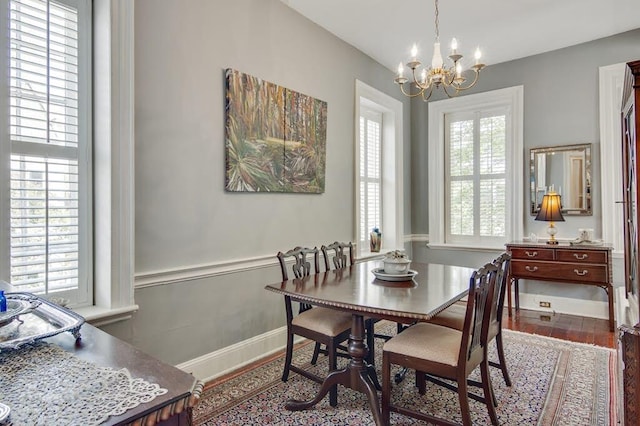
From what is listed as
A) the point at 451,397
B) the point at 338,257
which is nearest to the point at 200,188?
the point at 338,257

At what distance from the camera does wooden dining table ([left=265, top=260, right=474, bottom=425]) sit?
1798 millimetres

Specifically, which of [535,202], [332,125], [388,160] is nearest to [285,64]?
[332,125]

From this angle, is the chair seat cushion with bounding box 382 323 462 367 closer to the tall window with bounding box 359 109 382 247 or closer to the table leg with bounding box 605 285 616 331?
the tall window with bounding box 359 109 382 247

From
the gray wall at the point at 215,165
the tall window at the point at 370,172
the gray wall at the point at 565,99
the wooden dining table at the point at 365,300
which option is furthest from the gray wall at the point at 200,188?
the gray wall at the point at 565,99

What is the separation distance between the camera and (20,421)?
0.71 m

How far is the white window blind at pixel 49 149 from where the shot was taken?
6.01 ft

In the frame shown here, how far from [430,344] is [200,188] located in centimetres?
176

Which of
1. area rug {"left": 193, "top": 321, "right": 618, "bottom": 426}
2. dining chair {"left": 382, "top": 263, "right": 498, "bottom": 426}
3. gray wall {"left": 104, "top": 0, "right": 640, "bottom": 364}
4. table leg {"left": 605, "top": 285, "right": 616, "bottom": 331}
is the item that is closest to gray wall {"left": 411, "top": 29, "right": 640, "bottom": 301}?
gray wall {"left": 104, "top": 0, "right": 640, "bottom": 364}

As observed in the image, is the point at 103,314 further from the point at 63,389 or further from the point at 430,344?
the point at 430,344

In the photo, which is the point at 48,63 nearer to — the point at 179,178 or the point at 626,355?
the point at 179,178

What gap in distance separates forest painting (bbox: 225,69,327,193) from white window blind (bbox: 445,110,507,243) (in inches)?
87.3

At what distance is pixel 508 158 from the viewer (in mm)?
4520

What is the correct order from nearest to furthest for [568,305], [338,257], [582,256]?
[338,257]
[582,256]
[568,305]

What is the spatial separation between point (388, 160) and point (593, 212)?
2336 millimetres
